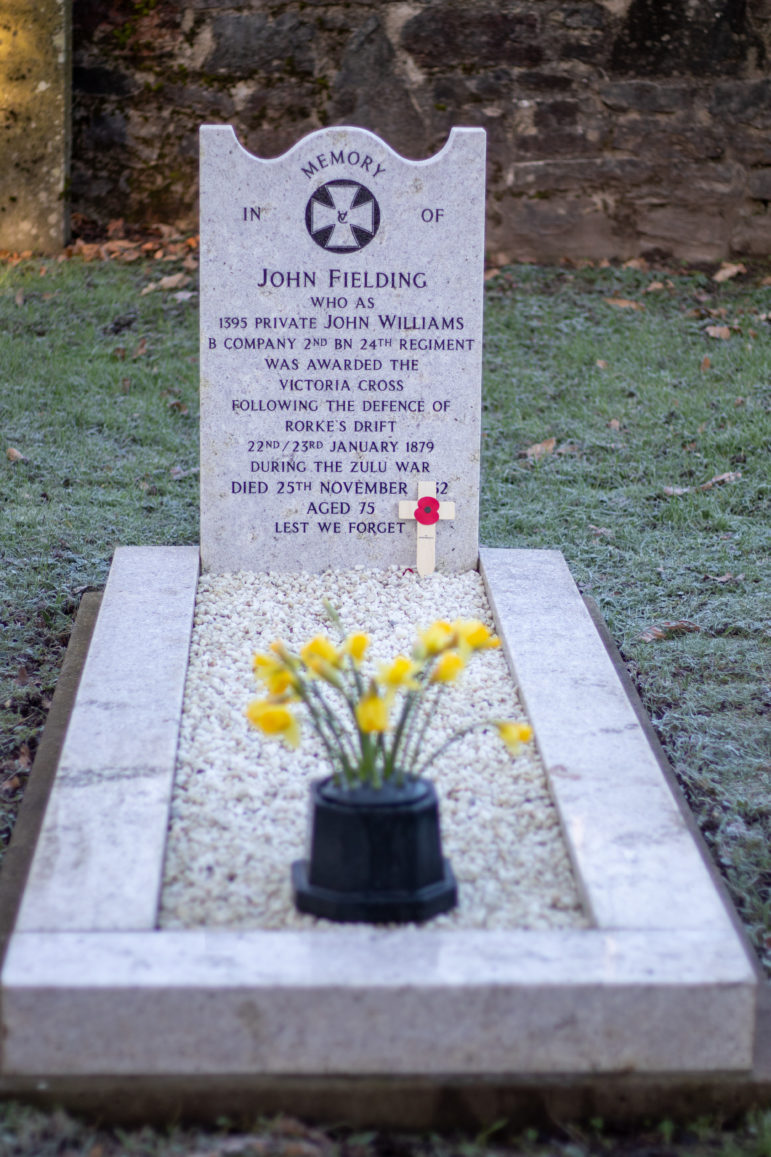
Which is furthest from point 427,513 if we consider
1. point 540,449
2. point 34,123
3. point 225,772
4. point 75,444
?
point 34,123

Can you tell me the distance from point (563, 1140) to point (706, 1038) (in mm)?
308

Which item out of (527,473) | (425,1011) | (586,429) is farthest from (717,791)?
(586,429)

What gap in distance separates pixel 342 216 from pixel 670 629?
179 cm

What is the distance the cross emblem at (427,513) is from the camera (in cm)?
423

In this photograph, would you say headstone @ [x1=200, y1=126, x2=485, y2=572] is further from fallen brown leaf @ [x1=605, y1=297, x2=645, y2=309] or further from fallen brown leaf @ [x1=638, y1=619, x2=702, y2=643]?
fallen brown leaf @ [x1=605, y1=297, x2=645, y2=309]

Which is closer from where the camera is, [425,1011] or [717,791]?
[425,1011]

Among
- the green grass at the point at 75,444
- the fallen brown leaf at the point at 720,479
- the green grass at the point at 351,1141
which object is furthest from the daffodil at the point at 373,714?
the fallen brown leaf at the point at 720,479

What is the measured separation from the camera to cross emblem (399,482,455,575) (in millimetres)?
4234

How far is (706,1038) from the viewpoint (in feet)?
6.97

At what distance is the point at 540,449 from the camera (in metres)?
5.79

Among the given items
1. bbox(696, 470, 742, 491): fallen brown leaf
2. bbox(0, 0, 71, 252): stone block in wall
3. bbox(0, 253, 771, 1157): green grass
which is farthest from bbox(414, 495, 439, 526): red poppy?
bbox(0, 0, 71, 252): stone block in wall

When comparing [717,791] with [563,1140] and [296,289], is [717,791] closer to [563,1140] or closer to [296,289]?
[563,1140]

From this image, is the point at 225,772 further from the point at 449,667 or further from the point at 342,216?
the point at 342,216

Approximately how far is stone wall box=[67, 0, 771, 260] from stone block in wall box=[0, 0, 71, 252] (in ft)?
0.88
